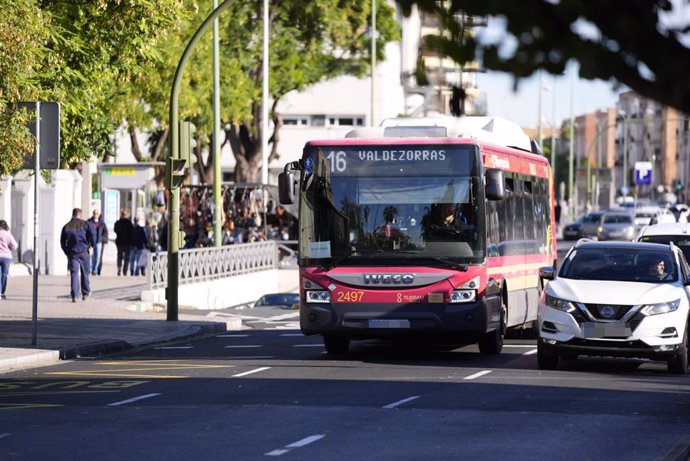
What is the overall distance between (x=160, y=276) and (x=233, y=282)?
568 centimetres

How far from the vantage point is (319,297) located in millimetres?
19781

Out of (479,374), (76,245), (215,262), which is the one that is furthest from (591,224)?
(479,374)

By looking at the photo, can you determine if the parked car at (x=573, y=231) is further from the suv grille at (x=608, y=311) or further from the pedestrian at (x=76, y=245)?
the suv grille at (x=608, y=311)

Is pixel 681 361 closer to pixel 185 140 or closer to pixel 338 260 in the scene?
pixel 338 260

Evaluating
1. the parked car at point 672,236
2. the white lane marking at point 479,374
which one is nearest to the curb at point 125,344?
the white lane marking at point 479,374

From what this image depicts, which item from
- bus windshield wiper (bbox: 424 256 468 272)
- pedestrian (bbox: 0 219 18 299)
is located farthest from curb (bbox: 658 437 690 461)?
pedestrian (bbox: 0 219 18 299)

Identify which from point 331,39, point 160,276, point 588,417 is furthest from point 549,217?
point 331,39

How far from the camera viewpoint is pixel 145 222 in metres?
49.6

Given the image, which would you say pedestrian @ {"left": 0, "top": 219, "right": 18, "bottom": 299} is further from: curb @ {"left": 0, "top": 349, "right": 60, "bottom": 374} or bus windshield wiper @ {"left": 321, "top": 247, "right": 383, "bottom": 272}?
bus windshield wiper @ {"left": 321, "top": 247, "right": 383, "bottom": 272}

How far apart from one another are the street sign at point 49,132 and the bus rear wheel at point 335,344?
417 cm

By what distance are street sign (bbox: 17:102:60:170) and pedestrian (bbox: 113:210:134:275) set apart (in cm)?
2160

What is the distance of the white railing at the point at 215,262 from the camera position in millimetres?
32062

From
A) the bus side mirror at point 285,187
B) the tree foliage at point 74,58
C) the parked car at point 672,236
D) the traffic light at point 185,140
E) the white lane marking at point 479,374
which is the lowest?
the white lane marking at point 479,374

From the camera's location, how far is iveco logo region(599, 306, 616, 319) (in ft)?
59.3
